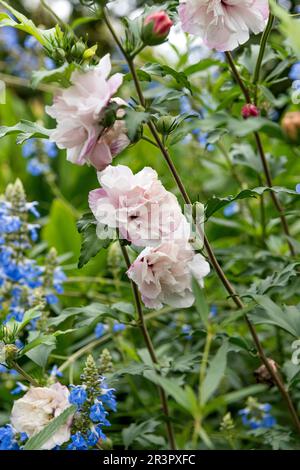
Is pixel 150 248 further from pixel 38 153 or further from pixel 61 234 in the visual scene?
pixel 38 153

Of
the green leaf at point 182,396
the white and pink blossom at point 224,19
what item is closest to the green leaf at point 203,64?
the white and pink blossom at point 224,19

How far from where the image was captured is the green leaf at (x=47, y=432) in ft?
2.55

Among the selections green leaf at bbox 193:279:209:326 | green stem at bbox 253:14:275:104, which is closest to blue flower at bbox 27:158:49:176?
green stem at bbox 253:14:275:104

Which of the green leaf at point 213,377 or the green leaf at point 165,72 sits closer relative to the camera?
the green leaf at point 213,377

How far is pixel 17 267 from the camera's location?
1.30m

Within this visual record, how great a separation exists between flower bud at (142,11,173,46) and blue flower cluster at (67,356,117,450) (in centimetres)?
39

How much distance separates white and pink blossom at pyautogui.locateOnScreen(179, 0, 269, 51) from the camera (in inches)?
32.9

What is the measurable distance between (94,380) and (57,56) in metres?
0.40

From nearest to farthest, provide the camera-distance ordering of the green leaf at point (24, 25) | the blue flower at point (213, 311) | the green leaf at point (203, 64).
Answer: the green leaf at point (24, 25), the green leaf at point (203, 64), the blue flower at point (213, 311)

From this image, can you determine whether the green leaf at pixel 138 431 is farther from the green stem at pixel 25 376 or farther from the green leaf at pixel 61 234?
the green leaf at pixel 61 234

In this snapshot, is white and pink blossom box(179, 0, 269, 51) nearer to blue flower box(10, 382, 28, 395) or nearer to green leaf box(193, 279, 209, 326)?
green leaf box(193, 279, 209, 326)

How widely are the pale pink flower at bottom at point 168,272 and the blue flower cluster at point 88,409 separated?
135mm

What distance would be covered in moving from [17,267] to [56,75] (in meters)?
0.63

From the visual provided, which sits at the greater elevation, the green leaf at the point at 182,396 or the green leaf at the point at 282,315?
the green leaf at the point at 182,396
